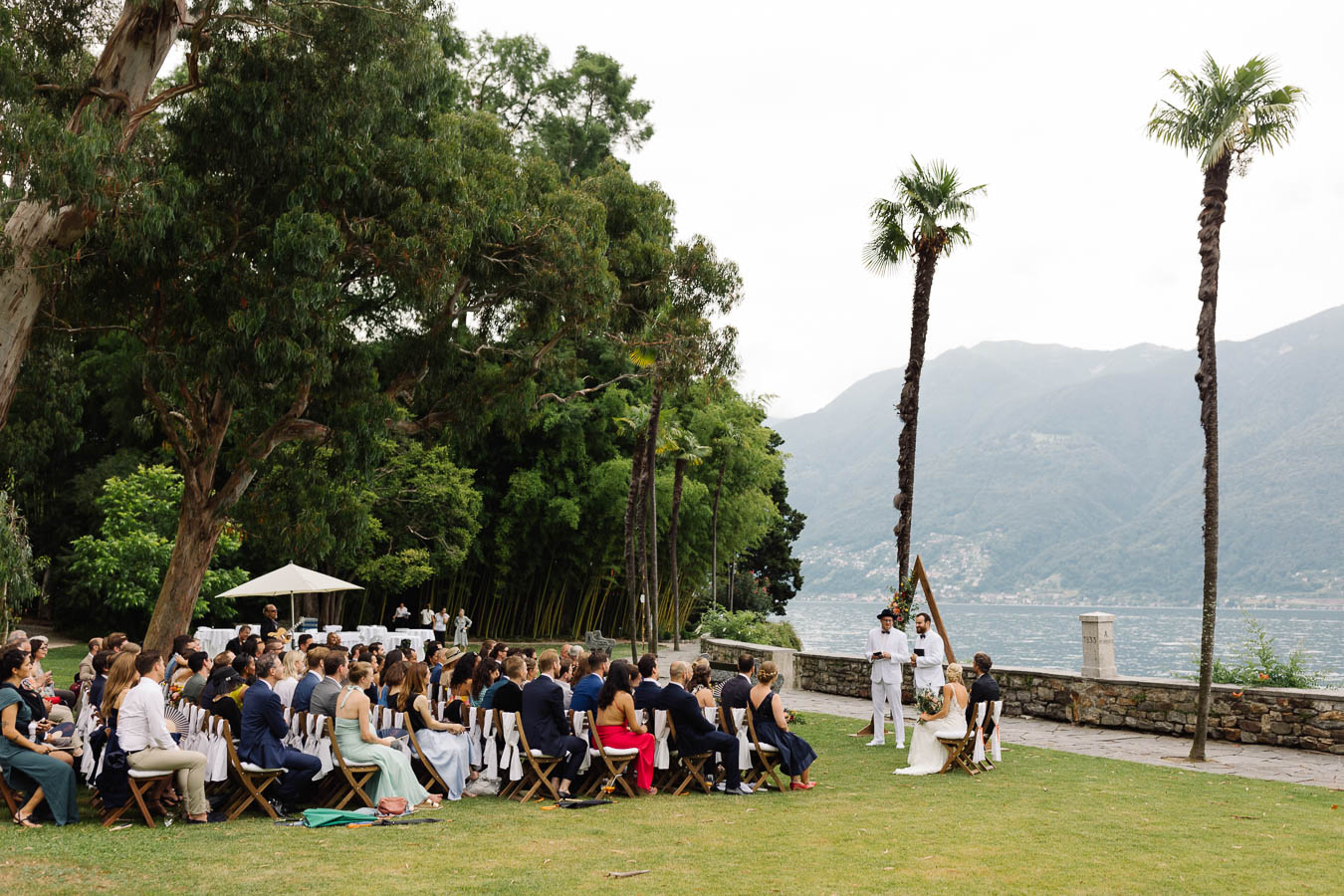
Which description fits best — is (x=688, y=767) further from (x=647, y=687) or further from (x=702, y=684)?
(x=702, y=684)

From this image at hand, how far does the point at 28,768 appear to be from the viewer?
24.7ft

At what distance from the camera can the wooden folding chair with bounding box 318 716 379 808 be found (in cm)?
814

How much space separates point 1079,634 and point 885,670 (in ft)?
146

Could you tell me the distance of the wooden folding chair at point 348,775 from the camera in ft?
26.7

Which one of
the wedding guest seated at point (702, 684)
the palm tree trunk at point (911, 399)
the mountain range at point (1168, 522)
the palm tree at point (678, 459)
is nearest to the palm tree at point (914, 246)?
the palm tree trunk at point (911, 399)

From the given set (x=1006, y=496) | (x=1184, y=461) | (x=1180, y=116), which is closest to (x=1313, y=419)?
(x=1184, y=461)

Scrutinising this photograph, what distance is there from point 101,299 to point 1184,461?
20580cm

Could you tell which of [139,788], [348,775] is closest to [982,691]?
[348,775]

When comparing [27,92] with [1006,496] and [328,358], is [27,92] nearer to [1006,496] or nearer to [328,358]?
[328,358]

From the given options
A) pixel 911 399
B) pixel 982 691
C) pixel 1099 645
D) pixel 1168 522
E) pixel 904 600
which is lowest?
pixel 982 691

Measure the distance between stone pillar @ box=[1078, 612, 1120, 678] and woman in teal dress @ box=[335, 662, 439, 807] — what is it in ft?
31.0

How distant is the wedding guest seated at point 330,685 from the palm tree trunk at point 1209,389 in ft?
28.3

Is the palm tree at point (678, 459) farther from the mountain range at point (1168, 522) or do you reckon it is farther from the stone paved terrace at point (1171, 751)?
the mountain range at point (1168, 522)

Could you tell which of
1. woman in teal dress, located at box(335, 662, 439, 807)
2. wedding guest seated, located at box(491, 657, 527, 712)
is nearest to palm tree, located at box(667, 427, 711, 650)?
wedding guest seated, located at box(491, 657, 527, 712)
